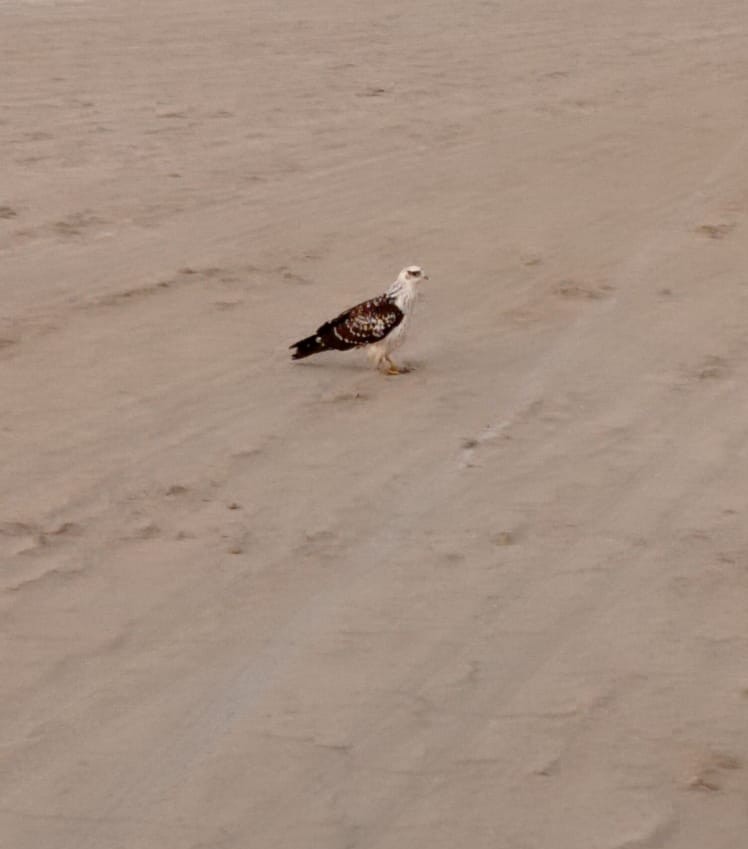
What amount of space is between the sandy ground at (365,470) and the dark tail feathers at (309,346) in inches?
4.9

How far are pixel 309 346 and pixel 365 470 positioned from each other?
137cm

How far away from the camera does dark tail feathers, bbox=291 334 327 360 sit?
970cm

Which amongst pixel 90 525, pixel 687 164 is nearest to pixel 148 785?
pixel 90 525

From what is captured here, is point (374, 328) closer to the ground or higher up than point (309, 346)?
higher up

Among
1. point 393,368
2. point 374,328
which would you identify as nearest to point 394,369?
point 393,368

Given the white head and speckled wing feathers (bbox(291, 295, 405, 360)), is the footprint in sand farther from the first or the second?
speckled wing feathers (bbox(291, 295, 405, 360))

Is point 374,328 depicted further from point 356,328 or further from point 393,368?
point 393,368

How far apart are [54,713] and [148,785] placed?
1.69 feet

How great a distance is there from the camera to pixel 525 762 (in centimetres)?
606

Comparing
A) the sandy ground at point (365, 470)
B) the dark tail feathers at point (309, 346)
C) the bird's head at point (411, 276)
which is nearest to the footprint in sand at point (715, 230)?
the sandy ground at point (365, 470)

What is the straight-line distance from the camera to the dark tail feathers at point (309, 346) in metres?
9.70

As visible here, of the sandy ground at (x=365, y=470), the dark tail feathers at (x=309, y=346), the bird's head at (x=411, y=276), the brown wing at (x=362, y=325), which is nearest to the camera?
the sandy ground at (x=365, y=470)

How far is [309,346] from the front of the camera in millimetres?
9734

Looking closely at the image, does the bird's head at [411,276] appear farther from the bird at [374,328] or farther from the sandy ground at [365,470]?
the sandy ground at [365,470]
